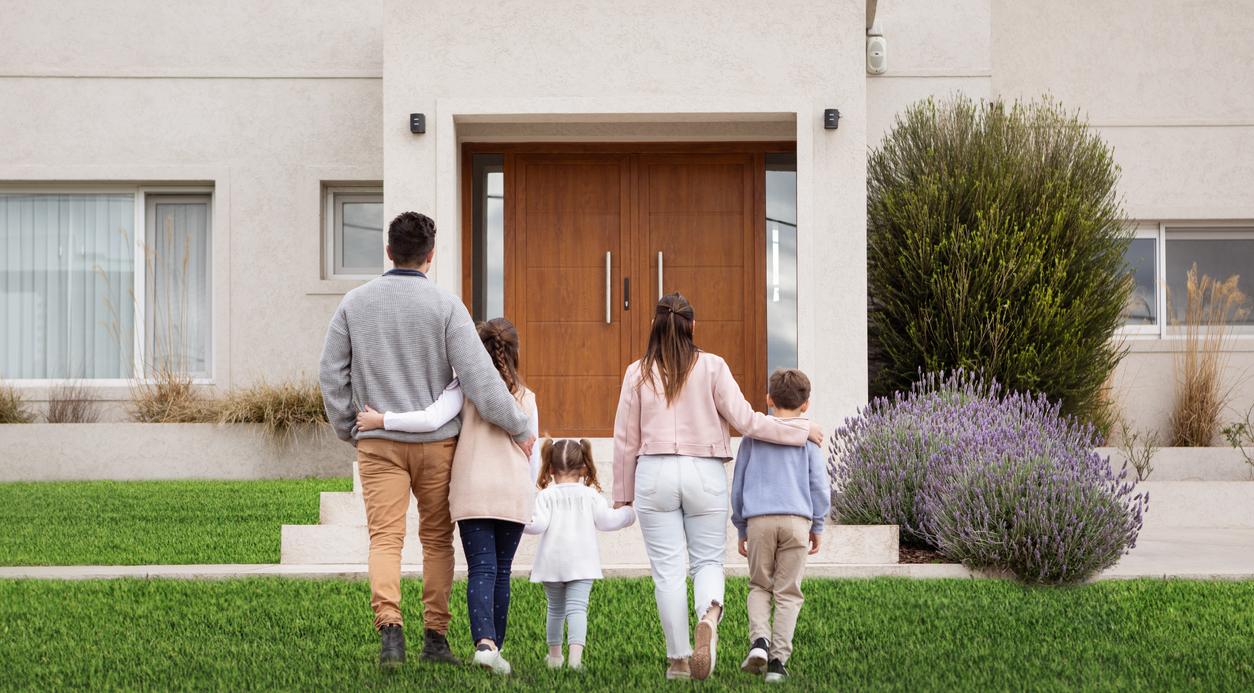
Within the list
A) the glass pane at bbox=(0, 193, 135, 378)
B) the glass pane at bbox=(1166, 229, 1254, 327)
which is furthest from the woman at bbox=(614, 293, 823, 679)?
the glass pane at bbox=(1166, 229, 1254, 327)

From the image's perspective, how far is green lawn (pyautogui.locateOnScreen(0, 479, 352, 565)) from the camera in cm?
820

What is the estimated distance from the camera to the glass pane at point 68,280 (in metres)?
13.1

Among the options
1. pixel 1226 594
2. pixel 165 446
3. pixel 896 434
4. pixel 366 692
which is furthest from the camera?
pixel 165 446

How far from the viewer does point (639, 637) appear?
19.8 ft

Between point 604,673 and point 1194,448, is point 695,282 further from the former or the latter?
point 604,673

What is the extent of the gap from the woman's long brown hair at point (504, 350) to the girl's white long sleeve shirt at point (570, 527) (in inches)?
17.7

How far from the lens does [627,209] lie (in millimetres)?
10797

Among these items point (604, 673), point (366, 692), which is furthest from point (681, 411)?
point (366, 692)

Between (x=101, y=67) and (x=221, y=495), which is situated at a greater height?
(x=101, y=67)

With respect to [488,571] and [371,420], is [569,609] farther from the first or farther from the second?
[371,420]

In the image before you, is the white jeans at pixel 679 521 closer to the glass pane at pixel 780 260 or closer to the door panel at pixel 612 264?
the door panel at pixel 612 264

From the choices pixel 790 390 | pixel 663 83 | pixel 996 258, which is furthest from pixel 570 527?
pixel 996 258

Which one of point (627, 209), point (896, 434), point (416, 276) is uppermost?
point (627, 209)

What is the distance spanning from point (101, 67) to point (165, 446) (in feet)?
12.2
